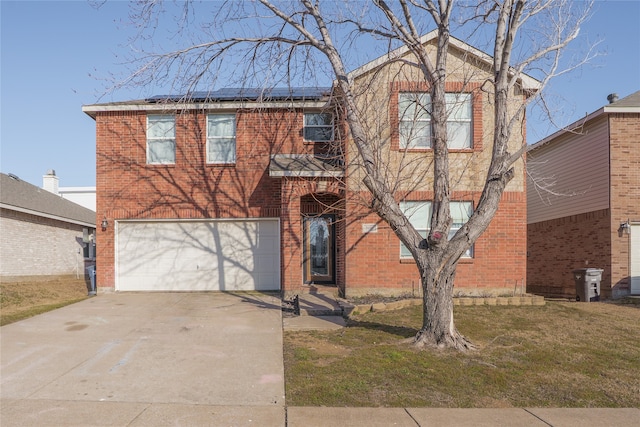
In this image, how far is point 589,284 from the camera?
13.9 meters

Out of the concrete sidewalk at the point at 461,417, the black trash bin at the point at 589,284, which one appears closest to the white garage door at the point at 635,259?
the black trash bin at the point at 589,284

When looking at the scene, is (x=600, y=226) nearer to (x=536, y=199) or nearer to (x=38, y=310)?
(x=536, y=199)

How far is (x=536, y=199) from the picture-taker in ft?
65.5

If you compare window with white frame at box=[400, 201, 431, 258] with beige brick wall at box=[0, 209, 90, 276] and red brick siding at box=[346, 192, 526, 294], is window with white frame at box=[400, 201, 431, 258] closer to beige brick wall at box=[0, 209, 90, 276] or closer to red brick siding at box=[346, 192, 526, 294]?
red brick siding at box=[346, 192, 526, 294]

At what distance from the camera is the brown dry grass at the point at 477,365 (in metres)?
5.88

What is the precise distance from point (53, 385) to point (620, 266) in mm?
14497

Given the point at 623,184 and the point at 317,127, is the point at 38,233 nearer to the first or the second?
the point at 317,127

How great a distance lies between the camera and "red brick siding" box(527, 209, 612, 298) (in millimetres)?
14578

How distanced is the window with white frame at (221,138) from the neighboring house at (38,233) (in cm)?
817

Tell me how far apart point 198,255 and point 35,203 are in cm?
929

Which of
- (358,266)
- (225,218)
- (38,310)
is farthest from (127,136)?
(358,266)

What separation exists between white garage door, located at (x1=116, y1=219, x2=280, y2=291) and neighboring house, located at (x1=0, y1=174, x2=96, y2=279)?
5.86m

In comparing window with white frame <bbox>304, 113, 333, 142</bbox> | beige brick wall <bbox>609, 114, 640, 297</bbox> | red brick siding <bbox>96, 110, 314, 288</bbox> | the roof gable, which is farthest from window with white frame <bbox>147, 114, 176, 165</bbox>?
beige brick wall <bbox>609, 114, 640, 297</bbox>

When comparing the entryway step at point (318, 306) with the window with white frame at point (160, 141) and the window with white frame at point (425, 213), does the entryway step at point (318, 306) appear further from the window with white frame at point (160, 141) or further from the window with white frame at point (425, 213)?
the window with white frame at point (160, 141)
